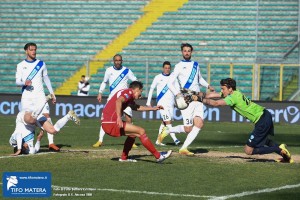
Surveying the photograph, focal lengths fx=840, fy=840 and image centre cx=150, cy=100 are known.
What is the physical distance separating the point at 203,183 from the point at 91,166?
2.70 m

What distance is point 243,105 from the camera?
51.3 feet

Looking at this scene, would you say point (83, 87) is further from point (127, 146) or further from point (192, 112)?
point (127, 146)

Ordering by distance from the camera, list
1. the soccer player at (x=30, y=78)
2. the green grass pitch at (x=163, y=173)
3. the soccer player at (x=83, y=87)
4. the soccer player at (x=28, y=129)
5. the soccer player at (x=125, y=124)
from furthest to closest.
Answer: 1. the soccer player at (x=83, y=87)
2. the soccer player at (x=30, y=78)
3. the soccer player at (x=28, y=129)
4. the soccer player at (x=125, y=124)
5. the green grass pitch at (x=163, y=173)

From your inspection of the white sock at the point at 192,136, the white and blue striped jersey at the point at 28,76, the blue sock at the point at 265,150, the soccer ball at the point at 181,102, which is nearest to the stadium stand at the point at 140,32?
the white sock at the point at 192,136

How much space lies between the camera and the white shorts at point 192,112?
17.6 metres

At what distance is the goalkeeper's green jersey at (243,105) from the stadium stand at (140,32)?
61.4ft

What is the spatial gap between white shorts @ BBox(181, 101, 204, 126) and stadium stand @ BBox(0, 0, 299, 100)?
54.7 ft

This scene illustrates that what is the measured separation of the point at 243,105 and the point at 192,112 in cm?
229

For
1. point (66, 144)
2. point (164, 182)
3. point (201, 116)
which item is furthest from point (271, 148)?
point (66, 144)

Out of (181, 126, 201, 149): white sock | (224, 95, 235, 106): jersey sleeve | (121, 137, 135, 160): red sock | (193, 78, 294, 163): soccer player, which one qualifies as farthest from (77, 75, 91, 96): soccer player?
(224, 95, 235, 106): jersey sleeve

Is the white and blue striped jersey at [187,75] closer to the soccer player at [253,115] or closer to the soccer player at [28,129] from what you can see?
the soccer player at [253,115]

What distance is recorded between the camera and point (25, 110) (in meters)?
17.5

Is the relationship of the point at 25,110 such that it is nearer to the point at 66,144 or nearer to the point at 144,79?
the point at 66,144

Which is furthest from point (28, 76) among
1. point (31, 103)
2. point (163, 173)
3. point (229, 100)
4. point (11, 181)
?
point (11, 181)
